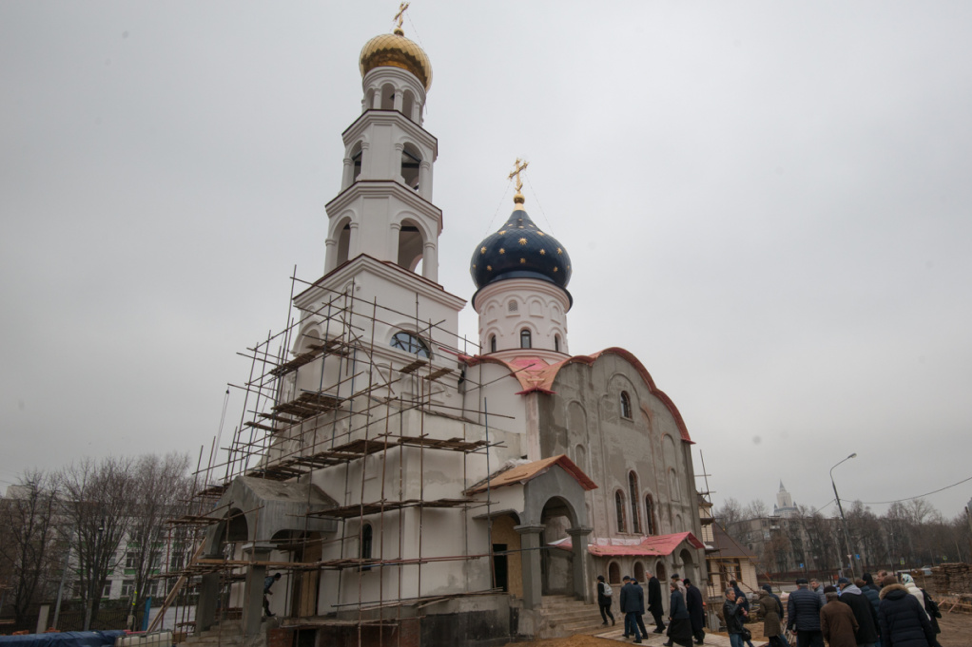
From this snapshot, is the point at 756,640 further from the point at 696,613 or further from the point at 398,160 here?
the point at 398,160

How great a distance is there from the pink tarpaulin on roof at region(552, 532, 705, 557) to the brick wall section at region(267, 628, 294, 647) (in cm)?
599

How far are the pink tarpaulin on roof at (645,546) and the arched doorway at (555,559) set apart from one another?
40 centimetres

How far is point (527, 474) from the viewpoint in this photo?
1334cm

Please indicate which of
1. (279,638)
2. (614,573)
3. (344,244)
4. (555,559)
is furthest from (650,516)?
(344,244)

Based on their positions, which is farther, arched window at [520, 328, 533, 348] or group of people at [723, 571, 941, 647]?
arched window at [520, 328, 533, 348]

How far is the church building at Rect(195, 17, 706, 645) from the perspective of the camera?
496 inches

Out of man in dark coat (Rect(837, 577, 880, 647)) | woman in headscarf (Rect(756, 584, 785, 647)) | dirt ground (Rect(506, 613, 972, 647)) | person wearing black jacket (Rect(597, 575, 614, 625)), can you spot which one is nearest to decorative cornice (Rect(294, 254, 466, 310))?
person wearing black jacket (Rect(597, 575, 614, 625))

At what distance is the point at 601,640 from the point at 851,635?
5.34 m

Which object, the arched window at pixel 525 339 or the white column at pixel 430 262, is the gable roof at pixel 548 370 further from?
the white column at pixel 430 262

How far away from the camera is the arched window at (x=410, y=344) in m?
16.7

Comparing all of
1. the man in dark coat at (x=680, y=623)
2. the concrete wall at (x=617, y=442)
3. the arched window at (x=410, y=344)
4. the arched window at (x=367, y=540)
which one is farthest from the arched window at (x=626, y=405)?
the man in dark coat at (x=680, y=623)

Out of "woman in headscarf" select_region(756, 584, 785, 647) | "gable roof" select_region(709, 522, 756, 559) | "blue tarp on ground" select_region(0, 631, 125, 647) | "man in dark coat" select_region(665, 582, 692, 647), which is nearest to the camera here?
"woman in headscarf" select_region(756, 584, 785, 647)

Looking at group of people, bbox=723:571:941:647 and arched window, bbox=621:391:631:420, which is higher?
arched window, bbox=621:391:631:420

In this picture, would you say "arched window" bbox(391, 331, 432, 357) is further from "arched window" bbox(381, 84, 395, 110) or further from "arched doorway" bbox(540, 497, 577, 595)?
"arched window" bbox(381, 84, 395, 110)
